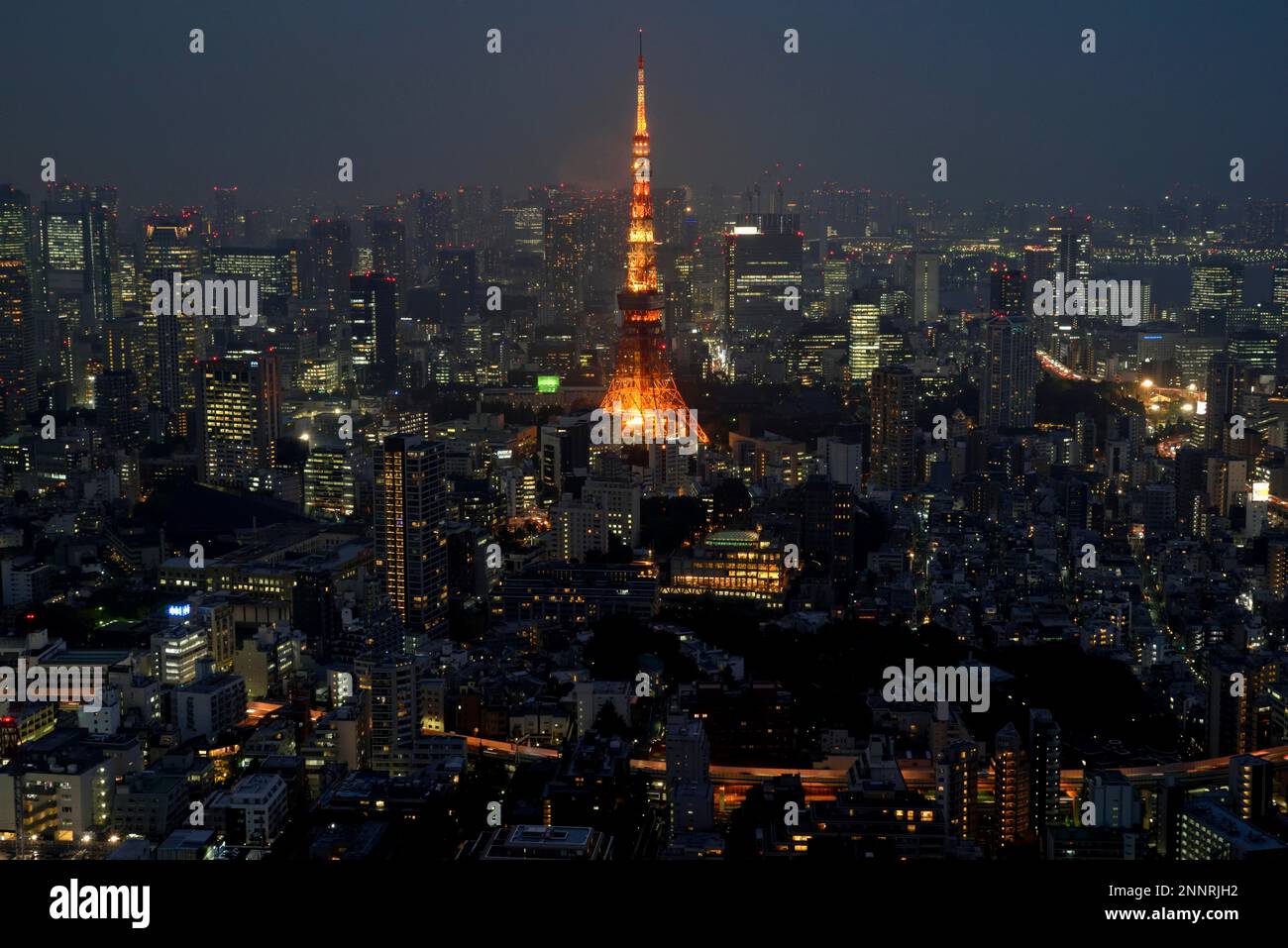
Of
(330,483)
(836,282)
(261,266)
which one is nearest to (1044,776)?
(330,483)

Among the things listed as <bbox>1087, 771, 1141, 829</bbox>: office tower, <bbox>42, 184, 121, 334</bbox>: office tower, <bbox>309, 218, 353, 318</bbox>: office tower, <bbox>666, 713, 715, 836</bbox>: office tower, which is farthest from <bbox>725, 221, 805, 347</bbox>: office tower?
<bbox>1087, 771, 1141, 829</bbox>: office tower

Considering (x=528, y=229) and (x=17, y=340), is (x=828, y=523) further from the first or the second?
(x=528, y=229)

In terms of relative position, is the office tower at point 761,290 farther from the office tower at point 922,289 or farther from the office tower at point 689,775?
the office tower at point 689,775

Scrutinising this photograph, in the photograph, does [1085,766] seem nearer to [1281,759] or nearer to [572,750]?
[1281,759]

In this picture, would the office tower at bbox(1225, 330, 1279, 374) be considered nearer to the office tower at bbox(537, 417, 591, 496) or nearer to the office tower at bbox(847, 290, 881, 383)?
the office tower at bbox(847, 290, 881, 383)

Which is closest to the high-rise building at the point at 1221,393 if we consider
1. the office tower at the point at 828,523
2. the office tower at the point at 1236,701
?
the office tower at the point at 828,523

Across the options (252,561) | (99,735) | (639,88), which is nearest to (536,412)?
(639,88)
